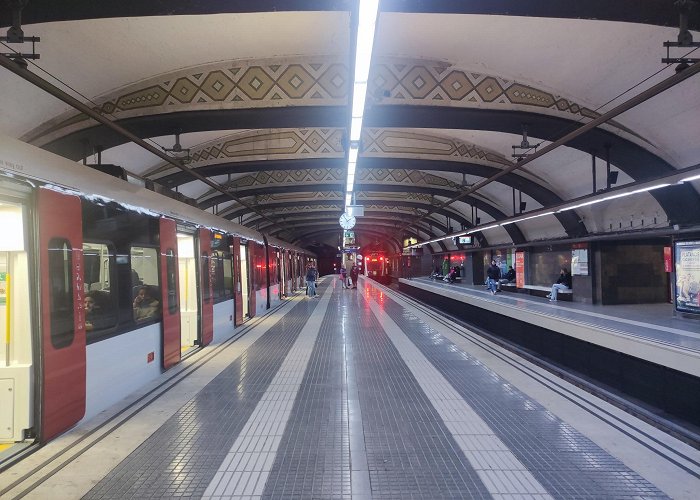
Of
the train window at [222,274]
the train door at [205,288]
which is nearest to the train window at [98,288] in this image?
the train door at [205,288]

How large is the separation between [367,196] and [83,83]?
1290 centimetres

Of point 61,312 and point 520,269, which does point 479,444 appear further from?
point 520,269

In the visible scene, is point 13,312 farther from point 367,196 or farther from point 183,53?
point 367,196

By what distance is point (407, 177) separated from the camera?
15125 millimetres

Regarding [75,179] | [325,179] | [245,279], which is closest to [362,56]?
[75,179]

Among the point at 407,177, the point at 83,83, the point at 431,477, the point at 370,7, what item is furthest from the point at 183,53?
the point at 407,177

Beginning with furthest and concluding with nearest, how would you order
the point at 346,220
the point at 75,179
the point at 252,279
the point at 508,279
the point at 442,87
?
1. the point at 508,279
2. the point at 346,220
3. the point at 252,279
4. the point at 442,87
5. the point at 75,179

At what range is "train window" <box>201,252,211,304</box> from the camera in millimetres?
7836

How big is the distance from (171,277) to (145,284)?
28.1 inches

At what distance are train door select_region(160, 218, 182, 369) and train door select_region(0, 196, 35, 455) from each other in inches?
91.9

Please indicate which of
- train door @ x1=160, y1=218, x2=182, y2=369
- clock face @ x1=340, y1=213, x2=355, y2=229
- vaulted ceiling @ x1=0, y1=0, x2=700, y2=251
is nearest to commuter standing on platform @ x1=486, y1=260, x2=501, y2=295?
clock face @ x1=340, y1=213, x2=355, y2=229

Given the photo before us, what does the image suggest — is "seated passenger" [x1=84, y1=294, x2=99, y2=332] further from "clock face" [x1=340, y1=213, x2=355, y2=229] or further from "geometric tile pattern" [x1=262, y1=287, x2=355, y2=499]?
"clock face" [x1=340, y1=213, x2=355, y2=229]

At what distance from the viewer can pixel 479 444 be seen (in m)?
3.75

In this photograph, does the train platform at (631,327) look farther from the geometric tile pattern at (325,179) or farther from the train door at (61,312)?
the train door at (61,312)
